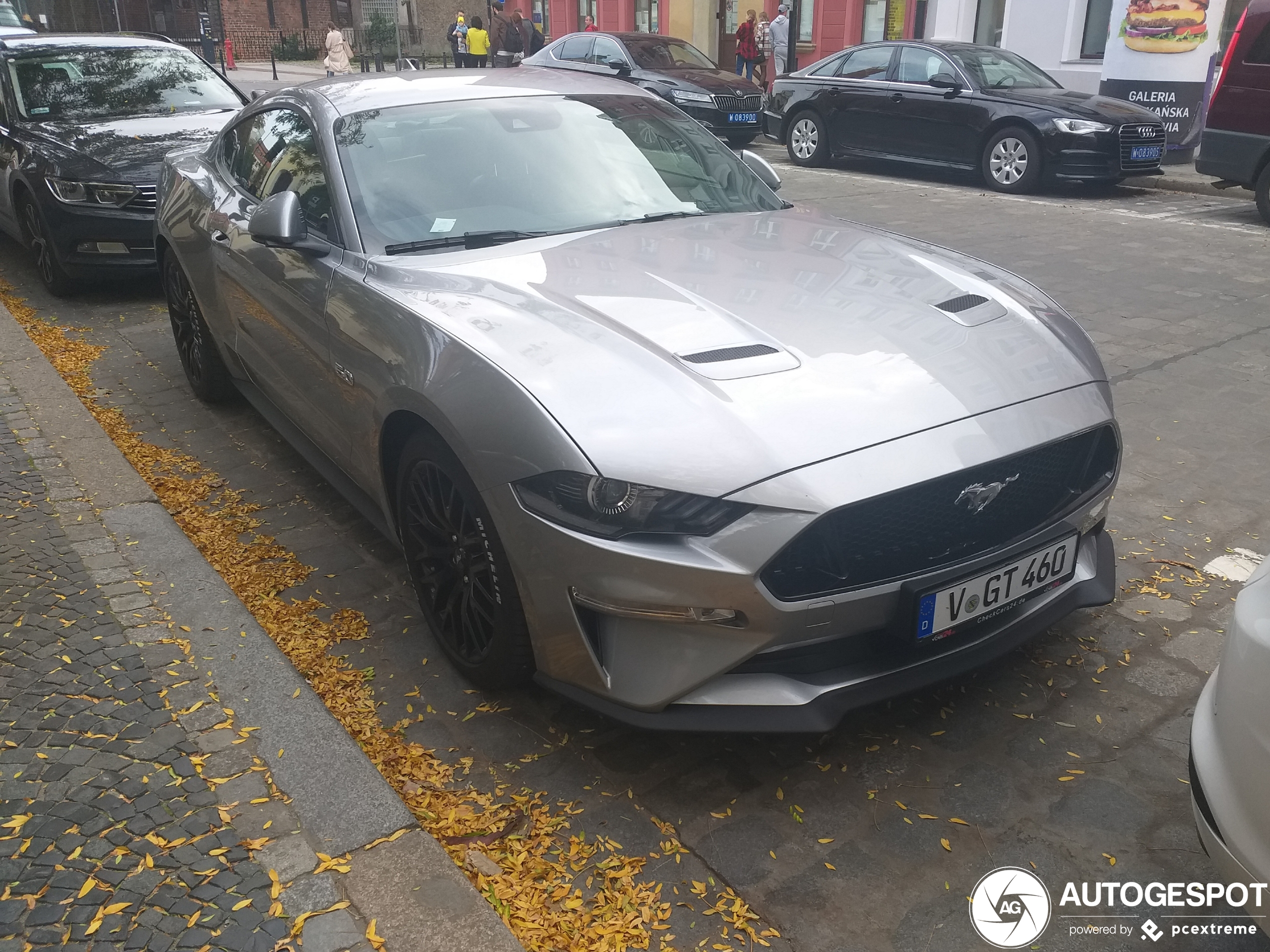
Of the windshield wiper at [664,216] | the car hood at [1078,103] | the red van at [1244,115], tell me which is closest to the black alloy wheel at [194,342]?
the windshield wiper at [664,216]

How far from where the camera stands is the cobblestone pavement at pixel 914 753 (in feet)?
8.19

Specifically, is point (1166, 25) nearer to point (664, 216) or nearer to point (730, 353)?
point (664, 216)

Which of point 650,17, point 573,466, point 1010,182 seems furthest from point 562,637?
point 650,17

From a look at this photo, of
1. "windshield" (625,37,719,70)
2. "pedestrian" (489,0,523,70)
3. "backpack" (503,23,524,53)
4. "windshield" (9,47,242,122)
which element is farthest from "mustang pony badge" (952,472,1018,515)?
"backpack" (503,23,524,53)

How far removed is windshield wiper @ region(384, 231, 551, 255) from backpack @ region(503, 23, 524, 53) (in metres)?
23.4

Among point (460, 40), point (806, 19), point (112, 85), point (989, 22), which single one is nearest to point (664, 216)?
point (112, 85)

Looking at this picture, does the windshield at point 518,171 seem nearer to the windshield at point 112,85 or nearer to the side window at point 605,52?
the windshield at point 112,85

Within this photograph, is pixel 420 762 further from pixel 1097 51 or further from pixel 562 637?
pixel 1097 51

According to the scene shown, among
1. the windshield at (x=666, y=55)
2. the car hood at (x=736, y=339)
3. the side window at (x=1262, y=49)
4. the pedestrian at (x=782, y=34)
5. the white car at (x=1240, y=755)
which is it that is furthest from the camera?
the pedestrian at (x=782, y=34)

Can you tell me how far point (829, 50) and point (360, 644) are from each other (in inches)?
845

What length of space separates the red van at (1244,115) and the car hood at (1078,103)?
1.43 m

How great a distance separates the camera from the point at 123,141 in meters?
7.81

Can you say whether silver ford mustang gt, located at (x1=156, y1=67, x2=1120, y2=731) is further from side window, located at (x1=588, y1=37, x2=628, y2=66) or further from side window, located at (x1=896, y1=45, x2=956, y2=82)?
side window, located at (x1=588, y1=37, x2=628, y2=66)

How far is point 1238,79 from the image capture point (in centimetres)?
982
